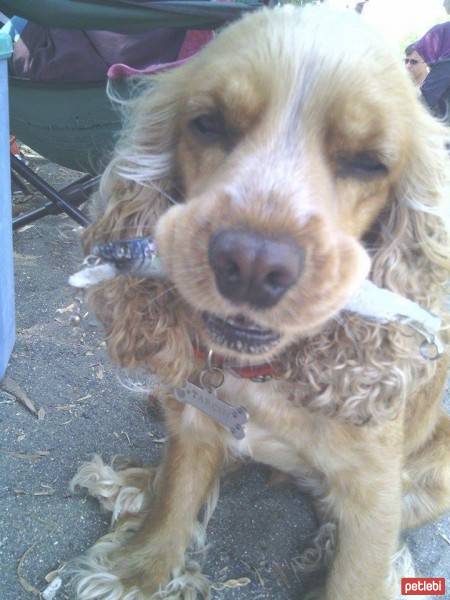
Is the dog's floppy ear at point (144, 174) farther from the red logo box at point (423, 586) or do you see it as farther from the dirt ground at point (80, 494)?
the red logo box at point (423, 586)

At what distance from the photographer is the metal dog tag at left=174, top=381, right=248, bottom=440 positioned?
1533mm

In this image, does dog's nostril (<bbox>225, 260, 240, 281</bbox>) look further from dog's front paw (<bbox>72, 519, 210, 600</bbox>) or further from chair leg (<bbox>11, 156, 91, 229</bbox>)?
chair leg (<bbox>11, 156, 91, 229</bbox>)

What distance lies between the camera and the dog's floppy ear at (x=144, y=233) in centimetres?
152

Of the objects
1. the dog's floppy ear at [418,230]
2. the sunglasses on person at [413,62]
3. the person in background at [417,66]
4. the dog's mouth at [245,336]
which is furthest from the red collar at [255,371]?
the sunglasses on person at [413,62]

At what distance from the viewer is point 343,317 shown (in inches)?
55.2

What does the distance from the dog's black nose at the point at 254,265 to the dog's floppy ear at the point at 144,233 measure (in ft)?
1.52

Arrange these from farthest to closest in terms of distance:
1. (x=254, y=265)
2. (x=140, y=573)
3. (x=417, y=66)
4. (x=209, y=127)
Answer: (x=417, y=66) → (x=140, y=573) → (x=209, y=127) → (x=254, y=265)

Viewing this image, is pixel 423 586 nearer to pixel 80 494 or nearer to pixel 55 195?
pixel 80 494

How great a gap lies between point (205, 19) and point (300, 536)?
1.96 m

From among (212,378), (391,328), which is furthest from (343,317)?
(212,378)

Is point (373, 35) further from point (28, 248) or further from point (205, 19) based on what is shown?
point (28, 248)

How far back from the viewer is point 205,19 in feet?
7.28

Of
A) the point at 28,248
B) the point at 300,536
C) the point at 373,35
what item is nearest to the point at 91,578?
the point at 300,536

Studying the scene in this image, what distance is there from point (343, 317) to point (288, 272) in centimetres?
43
